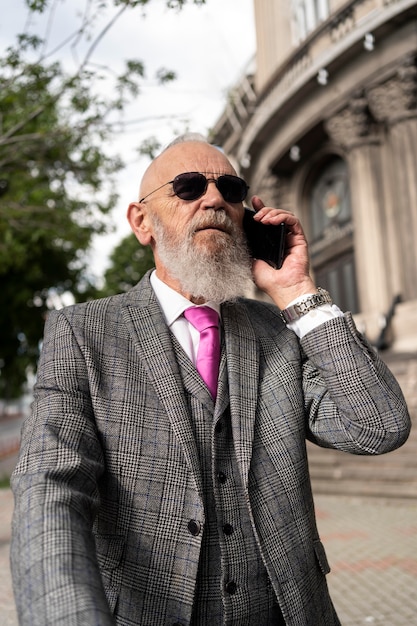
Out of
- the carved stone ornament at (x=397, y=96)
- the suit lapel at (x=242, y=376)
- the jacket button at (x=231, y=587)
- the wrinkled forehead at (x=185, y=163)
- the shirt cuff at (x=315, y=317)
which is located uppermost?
the carved stone ornament at (x=397, y=96)

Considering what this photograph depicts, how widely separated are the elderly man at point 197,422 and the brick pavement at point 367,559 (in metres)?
3.55

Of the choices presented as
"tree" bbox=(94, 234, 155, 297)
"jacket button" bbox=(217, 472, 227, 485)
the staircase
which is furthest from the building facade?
"tree" bbox=(94, 234, 155, 297)

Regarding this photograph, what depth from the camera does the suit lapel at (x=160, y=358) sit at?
2.08 meters

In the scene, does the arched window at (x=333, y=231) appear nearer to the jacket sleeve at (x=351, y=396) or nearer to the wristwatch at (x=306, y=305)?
the wristwatch at (x=306, y=305)

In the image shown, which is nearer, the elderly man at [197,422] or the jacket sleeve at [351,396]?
the elderly man at [197,422]

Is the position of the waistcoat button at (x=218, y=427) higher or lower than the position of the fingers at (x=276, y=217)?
lower

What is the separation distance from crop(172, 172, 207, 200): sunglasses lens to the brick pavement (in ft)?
13.4

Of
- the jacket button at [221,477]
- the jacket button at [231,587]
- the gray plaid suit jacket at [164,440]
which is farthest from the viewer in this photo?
the jacket button at [221,477]

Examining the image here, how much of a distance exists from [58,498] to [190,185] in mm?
1161

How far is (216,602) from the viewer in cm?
201

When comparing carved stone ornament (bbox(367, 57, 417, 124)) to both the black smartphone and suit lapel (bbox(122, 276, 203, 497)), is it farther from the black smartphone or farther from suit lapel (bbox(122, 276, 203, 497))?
suit lapel (bbox(122, 276, 203, 497))

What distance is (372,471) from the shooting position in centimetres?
1054

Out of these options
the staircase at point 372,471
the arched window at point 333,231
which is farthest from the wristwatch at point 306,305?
the arched window at point 333,231

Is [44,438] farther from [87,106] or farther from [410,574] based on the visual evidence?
[87,106]
